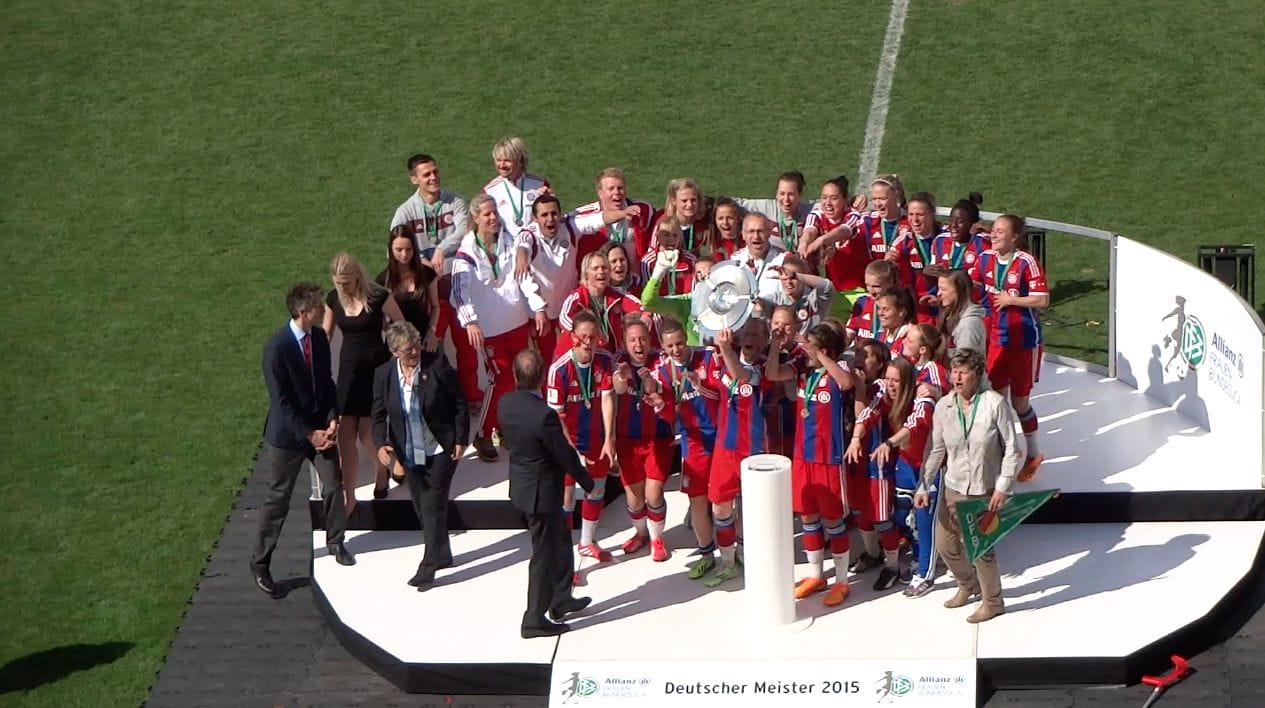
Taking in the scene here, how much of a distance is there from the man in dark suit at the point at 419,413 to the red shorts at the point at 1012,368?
3.03 meters

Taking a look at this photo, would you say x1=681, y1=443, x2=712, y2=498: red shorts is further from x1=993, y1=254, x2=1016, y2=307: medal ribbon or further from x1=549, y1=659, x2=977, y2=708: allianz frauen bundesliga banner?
x1=993, y1=254, x2=1016, y2=307: medal ribbon

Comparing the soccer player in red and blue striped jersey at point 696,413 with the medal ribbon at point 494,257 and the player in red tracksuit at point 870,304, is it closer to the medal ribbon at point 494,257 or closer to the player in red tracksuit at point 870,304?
the player in red tracksuit at point 870,304

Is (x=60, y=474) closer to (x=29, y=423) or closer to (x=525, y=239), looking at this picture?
(x=29, y=423)

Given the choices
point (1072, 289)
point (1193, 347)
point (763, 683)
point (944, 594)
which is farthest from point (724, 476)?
point (1072, 289)

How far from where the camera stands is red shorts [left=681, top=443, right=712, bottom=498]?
10.2m

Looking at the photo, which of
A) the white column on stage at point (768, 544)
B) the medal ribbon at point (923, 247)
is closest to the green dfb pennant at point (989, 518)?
the white column on stage at point (768, 544)

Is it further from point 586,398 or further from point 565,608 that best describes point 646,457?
point 565,608

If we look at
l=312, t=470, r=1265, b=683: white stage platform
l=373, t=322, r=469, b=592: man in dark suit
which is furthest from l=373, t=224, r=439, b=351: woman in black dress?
l=312, t=470, r=1265, b=683: white stage platform

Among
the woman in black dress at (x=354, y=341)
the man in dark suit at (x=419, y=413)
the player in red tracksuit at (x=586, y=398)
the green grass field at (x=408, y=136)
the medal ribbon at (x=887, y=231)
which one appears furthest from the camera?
the green grass field at (x=408, y=136)

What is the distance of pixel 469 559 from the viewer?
35.1 feet

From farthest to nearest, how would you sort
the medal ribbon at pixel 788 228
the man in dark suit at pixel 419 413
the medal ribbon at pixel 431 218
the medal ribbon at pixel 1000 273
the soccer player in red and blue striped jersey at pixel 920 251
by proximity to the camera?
1. the medal ribbon at pixel 431 218
2. the medal ribbon at pixel 788 228
3. the soccer player in red and blue striped jersey at pixel 920 251
4. the medal ribbon at pixel 1000 273
5. the man in dark suit at pixel 419 413

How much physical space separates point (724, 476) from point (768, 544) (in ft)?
1.70

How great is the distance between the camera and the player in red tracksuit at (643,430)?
10.1 metres

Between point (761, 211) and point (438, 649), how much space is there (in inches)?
140
